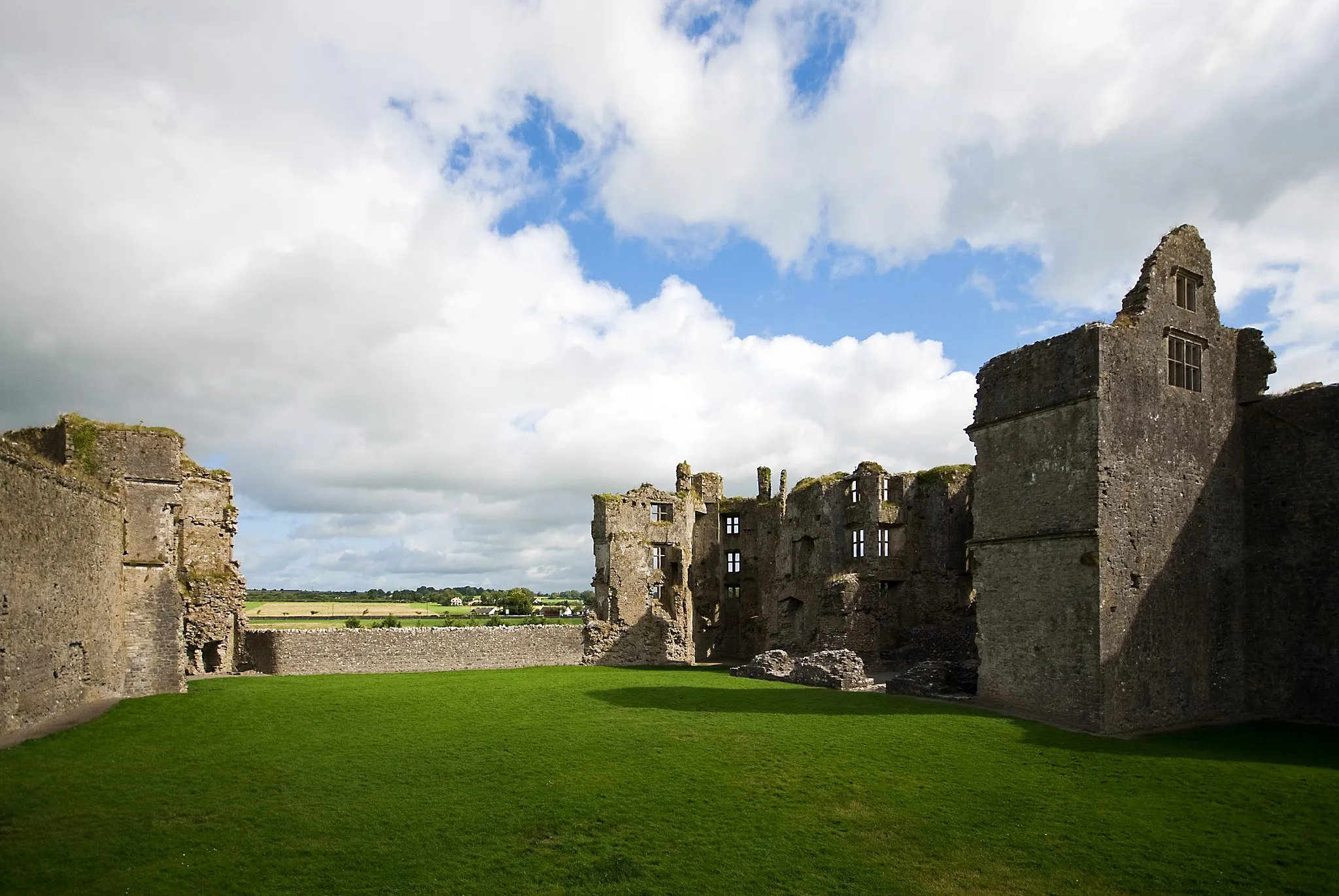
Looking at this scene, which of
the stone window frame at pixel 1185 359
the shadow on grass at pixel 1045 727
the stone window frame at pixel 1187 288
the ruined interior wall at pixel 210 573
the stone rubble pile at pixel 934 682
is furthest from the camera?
the ruined interior wall at pixel 210 573

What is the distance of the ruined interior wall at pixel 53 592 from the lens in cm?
1591

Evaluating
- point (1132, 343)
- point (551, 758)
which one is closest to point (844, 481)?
point (1132, 343)

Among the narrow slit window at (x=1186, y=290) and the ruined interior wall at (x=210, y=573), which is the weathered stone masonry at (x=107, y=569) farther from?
the narrow slit window at (x=1186, y=290)

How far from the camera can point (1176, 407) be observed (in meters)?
20.7

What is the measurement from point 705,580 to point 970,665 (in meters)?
19.0

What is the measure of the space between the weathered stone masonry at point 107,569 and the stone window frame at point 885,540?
25063 mm

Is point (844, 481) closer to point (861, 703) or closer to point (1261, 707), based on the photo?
point (861, 703)

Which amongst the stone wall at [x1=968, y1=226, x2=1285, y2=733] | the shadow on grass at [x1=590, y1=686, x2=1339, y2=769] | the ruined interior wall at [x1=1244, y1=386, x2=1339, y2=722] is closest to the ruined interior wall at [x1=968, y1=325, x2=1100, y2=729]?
the stone wall at [x1=968, y1=226, x2=1285, y2=733]

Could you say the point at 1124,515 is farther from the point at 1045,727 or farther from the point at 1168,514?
the point at 1045,727

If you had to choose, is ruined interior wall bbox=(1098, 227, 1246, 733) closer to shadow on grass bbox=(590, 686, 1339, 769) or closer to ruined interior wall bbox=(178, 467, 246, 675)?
shadow on grass bbox=(590, 686, 1339, 769)

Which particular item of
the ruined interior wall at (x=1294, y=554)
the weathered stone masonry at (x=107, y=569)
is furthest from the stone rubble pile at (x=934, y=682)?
the weathered stone masonry at (x=107, y=569)

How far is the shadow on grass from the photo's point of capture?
658 inches

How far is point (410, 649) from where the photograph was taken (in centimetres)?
3284

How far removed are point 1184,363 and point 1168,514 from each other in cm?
399
